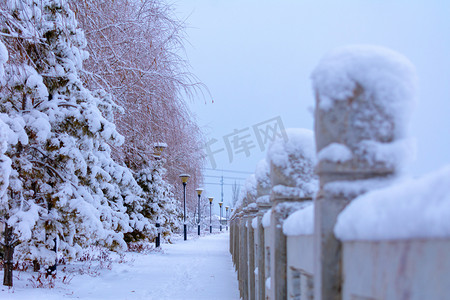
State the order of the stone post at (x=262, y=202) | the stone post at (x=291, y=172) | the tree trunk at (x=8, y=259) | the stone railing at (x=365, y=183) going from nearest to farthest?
1. the stone railing at (x=365, y=183)
2. the stone post at (x=291, y=172)
3. the stone post at (x=262, y=202)
4. the tree trunk at (x=8, y=259)

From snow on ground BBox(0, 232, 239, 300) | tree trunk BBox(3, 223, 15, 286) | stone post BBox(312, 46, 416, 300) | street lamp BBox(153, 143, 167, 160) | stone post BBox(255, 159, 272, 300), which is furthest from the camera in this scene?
street lamp BBox(153, 143, 167, 160)

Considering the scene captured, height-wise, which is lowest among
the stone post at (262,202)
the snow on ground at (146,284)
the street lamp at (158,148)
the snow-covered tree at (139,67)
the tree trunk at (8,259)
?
the snow on ground at (146,284)

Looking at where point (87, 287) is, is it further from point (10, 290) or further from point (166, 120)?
point (166, 120)

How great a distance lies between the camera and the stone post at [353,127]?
172 cm

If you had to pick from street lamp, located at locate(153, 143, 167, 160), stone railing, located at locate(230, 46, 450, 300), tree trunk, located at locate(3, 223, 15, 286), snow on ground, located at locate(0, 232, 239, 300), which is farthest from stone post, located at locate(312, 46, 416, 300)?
street lamp, located at locate(153, 143, 167, 160)

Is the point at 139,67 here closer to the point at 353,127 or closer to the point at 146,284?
the point at 146,284

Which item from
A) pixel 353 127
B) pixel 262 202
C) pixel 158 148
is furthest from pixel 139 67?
pixel 353 127

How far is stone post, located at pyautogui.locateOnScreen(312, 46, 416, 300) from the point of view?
1.72m

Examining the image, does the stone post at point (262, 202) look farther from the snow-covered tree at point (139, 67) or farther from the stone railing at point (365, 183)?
the snow-covered tree at point (139, 67)

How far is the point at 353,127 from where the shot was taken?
5.79 ft

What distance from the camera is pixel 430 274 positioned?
114 centimetres

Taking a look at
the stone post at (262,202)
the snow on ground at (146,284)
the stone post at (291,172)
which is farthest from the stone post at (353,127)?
the snow on ground at (146,284)

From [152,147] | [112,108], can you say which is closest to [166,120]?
[152,147]

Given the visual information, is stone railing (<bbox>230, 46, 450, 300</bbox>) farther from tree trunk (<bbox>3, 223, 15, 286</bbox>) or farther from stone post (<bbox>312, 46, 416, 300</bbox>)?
tree trunk (<bbox>3, 223, 15, 286</bbox>)
